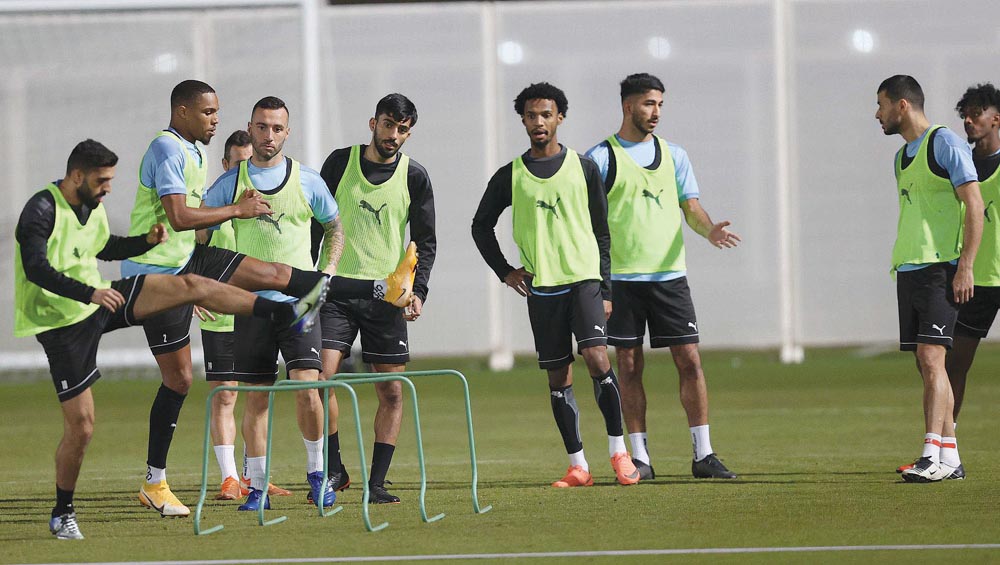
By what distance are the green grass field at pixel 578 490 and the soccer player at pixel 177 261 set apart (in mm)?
376

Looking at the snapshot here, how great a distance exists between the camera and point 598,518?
23.2 feet

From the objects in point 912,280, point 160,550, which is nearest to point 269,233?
point 160,550

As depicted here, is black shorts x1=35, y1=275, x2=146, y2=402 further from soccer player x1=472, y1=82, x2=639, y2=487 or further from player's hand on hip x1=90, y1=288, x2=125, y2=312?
soccer player x1=472, y1=82, x2=639, y2=487

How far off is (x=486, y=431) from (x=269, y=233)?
14.8 feet

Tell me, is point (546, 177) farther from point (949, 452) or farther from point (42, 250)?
point (42, 250)

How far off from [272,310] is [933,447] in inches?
143

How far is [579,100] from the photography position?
1820cm

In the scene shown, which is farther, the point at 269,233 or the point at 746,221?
the point at 746,221

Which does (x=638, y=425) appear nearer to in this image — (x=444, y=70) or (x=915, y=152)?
(x=915, y=152)

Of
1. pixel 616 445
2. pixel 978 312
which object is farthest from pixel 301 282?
pixel 978 312

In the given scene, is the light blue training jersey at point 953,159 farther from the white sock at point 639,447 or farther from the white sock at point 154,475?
the white sock at point 154,475

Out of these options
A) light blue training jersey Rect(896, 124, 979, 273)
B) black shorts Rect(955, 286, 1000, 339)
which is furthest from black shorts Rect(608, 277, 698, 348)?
black shorts Rect(955, 286, 1000, 339)

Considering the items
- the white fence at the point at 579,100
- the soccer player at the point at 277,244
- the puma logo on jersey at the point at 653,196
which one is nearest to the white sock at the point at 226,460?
the soccer player at the point at 277,244

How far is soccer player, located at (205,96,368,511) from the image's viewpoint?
25.8 ft
